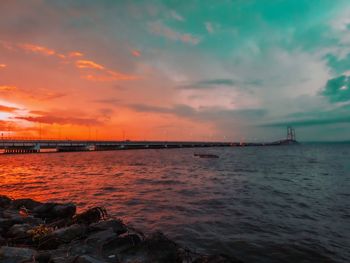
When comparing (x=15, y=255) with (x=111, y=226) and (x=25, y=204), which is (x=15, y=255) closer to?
(x=111, y=226)

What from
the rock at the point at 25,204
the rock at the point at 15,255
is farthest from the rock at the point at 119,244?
the rock at the point at 25,204

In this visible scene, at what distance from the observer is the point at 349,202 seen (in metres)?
23.6

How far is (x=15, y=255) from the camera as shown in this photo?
8961 mm

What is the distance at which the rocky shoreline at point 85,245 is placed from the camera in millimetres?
9078

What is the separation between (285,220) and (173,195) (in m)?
11.5

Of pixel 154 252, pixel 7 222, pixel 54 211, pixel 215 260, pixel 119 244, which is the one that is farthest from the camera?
pixel 54 211

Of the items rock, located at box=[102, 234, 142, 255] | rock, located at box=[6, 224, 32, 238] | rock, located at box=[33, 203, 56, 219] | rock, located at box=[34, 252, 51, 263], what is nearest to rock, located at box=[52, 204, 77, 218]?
rock, located at box=[33, 203, 56, 219]

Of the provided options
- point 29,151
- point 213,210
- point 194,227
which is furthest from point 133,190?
point 29,151

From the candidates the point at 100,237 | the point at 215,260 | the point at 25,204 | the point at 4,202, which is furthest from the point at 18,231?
the point at 215,260

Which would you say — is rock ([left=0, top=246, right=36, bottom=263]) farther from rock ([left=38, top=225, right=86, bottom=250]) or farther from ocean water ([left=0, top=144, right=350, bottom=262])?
ocean water ([left=0, top=144, right=350, bottom=262])

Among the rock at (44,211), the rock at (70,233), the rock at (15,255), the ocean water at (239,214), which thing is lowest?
the ocean water at (239,214)

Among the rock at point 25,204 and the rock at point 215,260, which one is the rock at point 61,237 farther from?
the rock at point 25,204

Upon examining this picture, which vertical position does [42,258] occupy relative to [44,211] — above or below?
above

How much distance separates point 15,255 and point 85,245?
2781 millimetres
